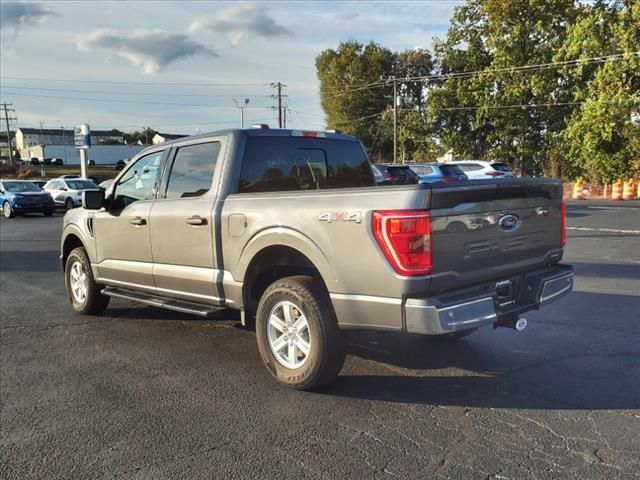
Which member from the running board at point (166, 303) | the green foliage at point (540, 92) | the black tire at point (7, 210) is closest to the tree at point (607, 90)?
the green foliage at point (540, 92)

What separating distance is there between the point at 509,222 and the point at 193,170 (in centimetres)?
278

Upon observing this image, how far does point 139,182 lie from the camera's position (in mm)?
5926

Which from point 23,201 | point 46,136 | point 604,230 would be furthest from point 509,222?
point 46,136

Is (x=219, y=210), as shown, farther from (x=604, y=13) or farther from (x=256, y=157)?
(x=604, y=13)

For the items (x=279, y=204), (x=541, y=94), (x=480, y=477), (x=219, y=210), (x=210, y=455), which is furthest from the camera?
(x=541, y=94)

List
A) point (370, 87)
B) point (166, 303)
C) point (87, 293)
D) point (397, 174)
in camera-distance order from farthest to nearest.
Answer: point (370, 87)
point (397, 174)
point (87, 293)
point (166, 303)

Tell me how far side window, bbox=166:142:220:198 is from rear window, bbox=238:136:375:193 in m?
0.34

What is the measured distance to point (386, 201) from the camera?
362 centimetres

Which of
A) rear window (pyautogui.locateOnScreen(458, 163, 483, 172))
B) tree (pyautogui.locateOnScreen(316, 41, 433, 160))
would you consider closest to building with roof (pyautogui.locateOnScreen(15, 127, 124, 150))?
tree (pyautogui.locateOnScreen(316, 41, 433, 160))

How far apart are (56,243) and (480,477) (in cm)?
1385

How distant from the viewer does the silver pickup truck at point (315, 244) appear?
12.0 ft

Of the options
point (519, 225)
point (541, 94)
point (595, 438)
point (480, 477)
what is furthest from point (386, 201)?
point (541, 94)

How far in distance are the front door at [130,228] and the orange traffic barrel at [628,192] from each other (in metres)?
31.3

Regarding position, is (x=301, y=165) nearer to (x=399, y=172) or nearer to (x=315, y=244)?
(x=315, y=244)
